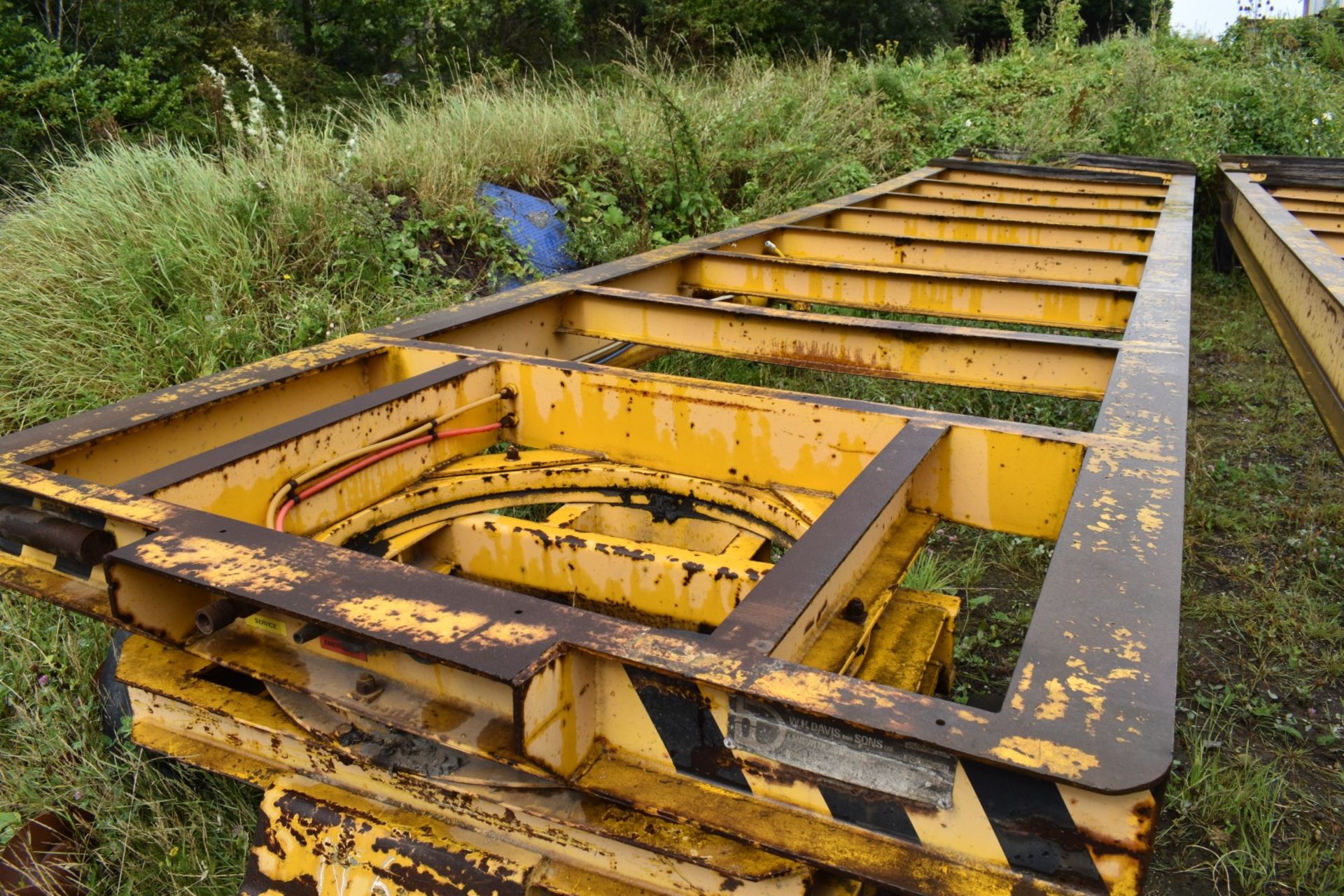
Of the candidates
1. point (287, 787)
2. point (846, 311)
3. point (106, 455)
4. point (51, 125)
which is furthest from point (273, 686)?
point (51, 125)

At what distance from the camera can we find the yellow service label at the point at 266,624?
1.52 meters

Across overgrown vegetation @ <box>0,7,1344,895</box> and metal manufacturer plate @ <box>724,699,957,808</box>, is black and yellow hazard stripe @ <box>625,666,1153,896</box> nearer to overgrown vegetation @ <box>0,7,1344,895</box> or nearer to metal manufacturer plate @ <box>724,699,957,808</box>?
metal manufacturer plate @ <box>724,699,957,808</box>

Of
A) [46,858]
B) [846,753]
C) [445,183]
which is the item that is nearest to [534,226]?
[445,183]

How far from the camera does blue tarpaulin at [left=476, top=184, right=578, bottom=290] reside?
5211 mm

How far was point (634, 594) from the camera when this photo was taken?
2168 millimetres

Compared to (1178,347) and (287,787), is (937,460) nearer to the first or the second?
(1178,347)

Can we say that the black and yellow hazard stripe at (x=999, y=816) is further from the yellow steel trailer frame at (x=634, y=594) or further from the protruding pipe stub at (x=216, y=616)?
the protruding pipe stub at (x=216, y=616)

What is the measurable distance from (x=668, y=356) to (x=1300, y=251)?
269cm

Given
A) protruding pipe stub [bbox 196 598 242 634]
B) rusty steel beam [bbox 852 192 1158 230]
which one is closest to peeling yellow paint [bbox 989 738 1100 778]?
protruding pipe stub [bbox 196 598 242 634]

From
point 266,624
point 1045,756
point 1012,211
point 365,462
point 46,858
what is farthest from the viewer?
point 1012,211

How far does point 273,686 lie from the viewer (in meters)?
1.57

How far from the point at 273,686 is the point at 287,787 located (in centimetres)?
16

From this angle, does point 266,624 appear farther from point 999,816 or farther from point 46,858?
point 999,816

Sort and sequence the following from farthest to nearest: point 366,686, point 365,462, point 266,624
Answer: point 365,462
point 266,624
point 366,686
